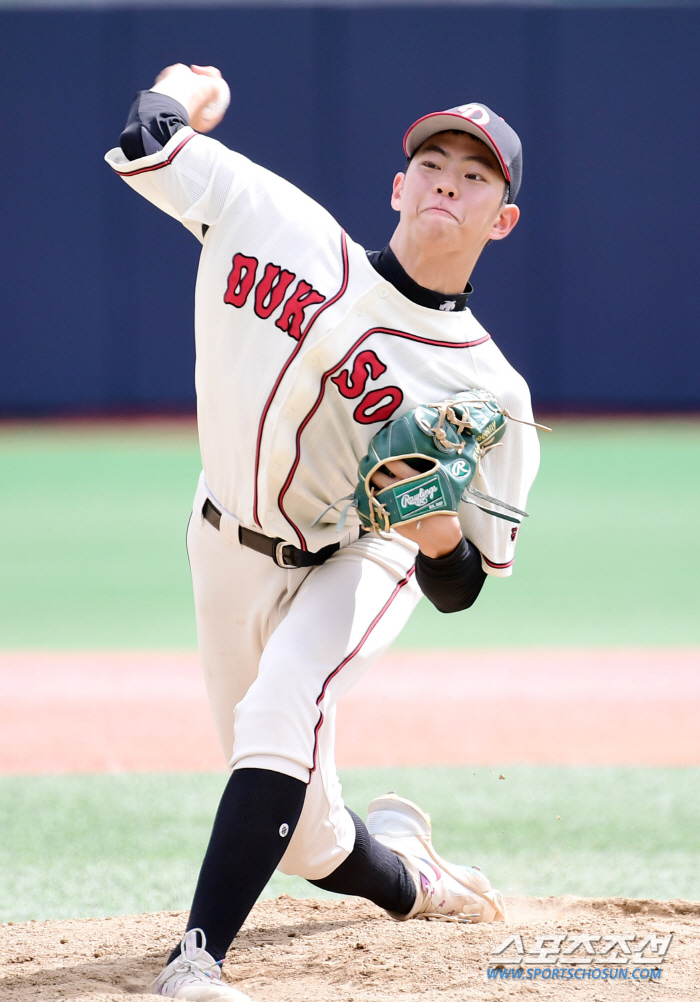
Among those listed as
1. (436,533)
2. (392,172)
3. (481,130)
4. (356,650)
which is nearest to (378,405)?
(436,533)

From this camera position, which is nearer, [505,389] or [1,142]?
[505,389]

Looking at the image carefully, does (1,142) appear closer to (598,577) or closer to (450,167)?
(598,577)

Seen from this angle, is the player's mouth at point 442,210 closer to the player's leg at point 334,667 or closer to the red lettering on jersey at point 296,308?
the red lettering on jersey at point 296,308

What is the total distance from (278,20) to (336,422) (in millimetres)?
16537

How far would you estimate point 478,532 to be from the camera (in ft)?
8.52

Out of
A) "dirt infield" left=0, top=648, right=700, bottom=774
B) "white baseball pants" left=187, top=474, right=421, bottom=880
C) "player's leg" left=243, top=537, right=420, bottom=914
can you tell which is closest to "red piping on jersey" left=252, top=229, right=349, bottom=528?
"white baseball pants" left=187, top=474, right=421, bottom=880

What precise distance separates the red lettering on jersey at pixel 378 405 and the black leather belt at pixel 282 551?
0.32m

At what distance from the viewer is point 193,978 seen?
2.25 m

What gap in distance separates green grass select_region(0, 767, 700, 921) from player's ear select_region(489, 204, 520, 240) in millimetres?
1785

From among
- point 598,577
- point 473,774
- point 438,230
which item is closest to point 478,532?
point 438,230

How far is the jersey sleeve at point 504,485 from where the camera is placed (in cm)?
259

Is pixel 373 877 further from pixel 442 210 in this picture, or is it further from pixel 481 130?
pixel 481 130

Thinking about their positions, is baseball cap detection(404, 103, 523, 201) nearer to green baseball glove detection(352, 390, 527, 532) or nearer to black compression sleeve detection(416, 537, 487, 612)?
green baseball glove detection(352, 390, 527, 532)

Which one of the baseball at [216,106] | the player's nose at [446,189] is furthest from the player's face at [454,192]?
the baseball at [216,106]
